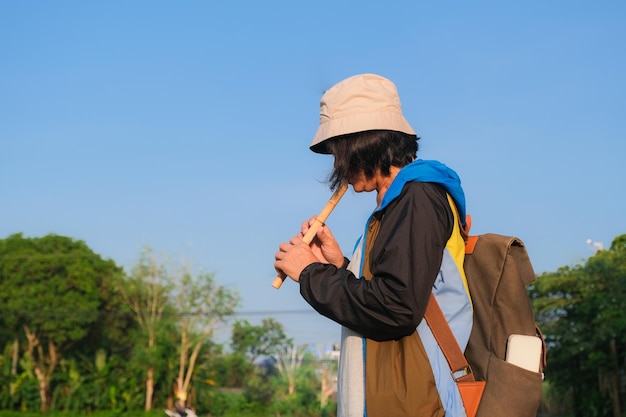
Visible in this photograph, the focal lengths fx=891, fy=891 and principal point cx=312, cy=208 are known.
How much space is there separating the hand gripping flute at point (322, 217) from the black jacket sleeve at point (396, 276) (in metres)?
0.16

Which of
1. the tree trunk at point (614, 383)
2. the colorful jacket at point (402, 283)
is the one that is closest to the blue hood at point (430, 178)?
the colorful jacket at point (402, 283)

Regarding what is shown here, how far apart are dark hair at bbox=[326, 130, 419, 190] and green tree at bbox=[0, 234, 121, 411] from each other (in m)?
30.1

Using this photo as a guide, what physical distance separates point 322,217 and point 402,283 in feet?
1.34

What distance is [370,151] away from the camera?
201cm

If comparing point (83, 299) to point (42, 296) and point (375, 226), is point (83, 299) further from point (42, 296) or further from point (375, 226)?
point (375, 226)

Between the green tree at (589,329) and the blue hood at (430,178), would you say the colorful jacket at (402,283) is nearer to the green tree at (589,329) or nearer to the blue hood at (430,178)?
the blue hood at (430,178)

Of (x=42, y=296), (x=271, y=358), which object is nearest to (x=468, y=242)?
(x=271, y=358)

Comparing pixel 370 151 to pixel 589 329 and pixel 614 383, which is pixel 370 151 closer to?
pixel 589 329

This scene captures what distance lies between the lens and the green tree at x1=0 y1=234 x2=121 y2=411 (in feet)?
101

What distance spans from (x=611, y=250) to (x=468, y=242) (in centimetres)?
2318

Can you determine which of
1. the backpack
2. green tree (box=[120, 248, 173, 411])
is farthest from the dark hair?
green tree (box=[120, 248, 173, 411])

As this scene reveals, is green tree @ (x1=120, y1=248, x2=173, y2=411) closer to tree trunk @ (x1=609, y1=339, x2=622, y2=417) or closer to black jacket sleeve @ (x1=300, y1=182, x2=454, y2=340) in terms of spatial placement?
tree trunk @ (x1=609, y1=339, x2=622, y2=417)

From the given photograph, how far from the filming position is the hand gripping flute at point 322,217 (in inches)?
81.0

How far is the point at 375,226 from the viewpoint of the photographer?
1.97 metres
